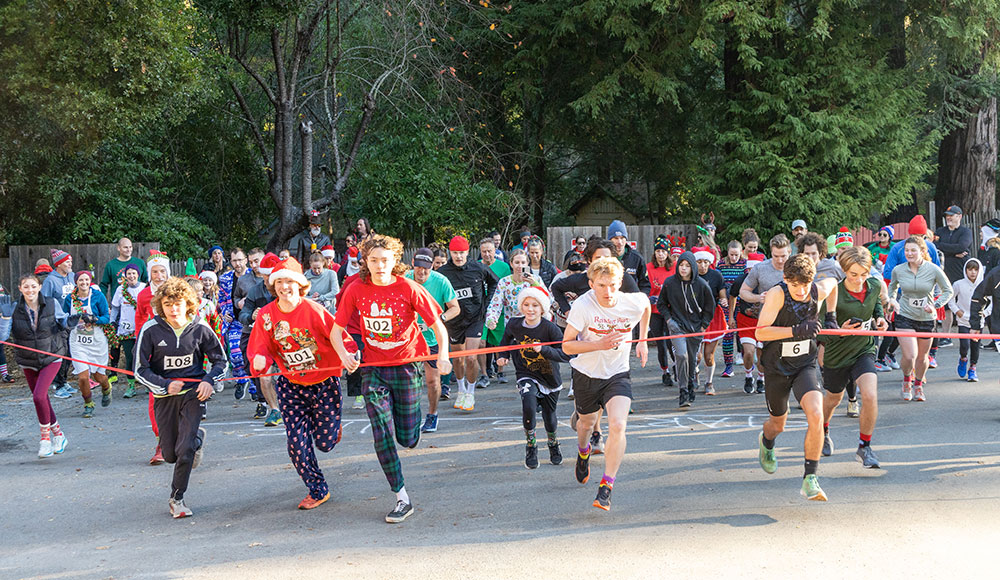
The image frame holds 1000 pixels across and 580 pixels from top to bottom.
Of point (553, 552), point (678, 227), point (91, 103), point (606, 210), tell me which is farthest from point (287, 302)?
point (606, 210)

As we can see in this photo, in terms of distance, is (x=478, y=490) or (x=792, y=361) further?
(x=478, y=490)

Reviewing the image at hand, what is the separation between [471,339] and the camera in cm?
1061

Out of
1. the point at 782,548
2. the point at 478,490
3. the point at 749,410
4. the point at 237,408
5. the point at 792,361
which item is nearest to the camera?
the point at 782,548

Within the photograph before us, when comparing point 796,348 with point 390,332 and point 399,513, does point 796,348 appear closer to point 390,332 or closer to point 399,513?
point 390,332

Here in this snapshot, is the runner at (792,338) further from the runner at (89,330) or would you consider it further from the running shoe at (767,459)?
the runner at (89,330)

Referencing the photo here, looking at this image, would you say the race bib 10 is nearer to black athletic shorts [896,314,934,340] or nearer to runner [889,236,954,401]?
runner [889,236,954,401]

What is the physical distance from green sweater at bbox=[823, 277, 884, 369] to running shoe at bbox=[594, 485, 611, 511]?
7.72 ft

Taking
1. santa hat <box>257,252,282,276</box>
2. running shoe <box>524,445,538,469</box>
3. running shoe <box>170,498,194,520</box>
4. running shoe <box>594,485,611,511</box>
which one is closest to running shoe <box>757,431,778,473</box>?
running shoe <box>594,485,611,511</box>

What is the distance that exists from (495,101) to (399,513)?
52.9ft

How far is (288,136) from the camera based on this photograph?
56.1 feet

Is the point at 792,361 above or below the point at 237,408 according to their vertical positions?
above

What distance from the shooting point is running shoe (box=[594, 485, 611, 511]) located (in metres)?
5.98

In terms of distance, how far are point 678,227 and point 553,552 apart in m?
13.4

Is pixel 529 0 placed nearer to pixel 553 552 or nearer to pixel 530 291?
pixel 530 291
